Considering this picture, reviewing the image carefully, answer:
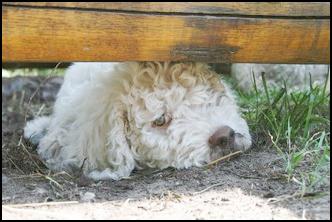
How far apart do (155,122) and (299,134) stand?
0.99 meters

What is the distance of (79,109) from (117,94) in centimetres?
55

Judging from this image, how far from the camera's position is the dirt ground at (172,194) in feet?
10.1

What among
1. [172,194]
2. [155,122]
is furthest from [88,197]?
[155,122]

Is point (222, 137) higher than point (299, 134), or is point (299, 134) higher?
point (222, 137)

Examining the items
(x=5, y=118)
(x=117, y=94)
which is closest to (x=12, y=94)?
(x=5, y=118)

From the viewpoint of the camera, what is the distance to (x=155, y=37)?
352cm

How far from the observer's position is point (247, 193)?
133 inches

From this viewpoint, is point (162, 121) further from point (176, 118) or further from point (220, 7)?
point (220, 7)

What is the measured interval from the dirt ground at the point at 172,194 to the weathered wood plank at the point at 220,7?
0.88 m

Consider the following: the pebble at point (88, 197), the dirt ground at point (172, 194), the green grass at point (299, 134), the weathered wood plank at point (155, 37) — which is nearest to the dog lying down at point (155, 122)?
the dirt ground at point (172, 194)

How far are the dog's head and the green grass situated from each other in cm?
28

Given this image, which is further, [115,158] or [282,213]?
[115,158]

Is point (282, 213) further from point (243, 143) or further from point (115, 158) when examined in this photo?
point (115, 158)

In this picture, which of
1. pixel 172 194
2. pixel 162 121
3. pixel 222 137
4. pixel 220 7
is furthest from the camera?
pixel 162 121
